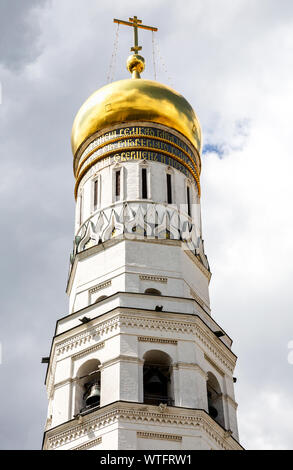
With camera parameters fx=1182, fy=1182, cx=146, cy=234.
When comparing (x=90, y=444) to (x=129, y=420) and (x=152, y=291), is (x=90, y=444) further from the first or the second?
(x=152, y=291)

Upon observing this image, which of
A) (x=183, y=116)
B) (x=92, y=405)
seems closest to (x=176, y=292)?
(x=92, y=405)

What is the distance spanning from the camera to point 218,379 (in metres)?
26.0

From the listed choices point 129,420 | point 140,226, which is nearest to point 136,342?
point 129,420

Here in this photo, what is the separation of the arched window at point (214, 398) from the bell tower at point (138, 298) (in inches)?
1.0

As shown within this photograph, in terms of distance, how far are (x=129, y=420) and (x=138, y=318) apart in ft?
9.12

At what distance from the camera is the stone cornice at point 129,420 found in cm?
2367

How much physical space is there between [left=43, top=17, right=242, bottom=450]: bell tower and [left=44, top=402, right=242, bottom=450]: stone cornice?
2cm

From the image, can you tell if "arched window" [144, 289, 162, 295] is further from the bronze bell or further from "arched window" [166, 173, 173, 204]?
"arched window" [166, 173, 173, 204]

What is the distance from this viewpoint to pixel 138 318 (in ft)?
84.0

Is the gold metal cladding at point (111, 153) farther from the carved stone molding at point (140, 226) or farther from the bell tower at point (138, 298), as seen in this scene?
the carved stone molding at point (140, 226)

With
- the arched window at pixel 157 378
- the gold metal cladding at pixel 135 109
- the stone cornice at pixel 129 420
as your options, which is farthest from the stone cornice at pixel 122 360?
the gold metal cladding at pixel 135 109

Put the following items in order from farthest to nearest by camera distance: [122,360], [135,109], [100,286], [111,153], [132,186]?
1. [135,109]
2. [111,153]
3. [132,186]
4. [100,286]
5. [122,360]

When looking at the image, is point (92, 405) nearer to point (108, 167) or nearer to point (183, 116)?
point (108, 167)
